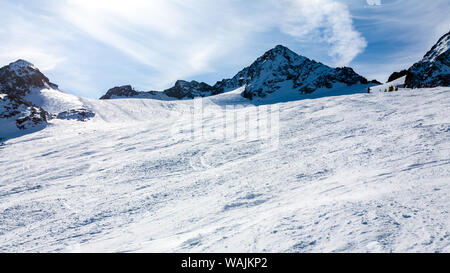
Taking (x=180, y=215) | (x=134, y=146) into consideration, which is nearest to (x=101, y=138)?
(x=134, y=146)

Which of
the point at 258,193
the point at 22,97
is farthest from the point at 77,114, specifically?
the point at 258,193

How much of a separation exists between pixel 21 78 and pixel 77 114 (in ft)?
119

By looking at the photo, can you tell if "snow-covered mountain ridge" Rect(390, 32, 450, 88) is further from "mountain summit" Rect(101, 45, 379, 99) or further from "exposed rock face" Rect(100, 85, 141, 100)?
"exposed rock face" Rect(100, 85, 141, 100)

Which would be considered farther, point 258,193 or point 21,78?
point 21,78

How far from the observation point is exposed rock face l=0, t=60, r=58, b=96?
61156mm

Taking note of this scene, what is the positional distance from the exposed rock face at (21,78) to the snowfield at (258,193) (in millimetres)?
65919

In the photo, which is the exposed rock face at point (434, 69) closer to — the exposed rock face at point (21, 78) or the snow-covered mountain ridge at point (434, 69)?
the snow-covered mountain ridge at point (434, 69)

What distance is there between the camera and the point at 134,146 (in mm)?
13414

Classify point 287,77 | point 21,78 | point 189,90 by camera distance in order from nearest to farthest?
point 21,78 → point 287,77 → point 189,90

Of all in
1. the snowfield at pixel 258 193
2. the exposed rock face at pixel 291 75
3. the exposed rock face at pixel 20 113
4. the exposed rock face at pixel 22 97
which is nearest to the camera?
the snowfield at pixel 258 193

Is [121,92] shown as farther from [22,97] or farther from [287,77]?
[287,77]

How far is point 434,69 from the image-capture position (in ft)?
149

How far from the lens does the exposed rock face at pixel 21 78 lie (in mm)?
61156

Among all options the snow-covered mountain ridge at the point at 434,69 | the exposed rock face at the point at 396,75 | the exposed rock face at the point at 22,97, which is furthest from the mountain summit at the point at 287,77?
the exposed rock face at the point at 22,97
